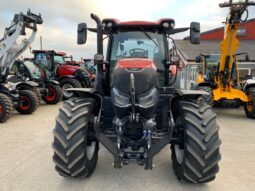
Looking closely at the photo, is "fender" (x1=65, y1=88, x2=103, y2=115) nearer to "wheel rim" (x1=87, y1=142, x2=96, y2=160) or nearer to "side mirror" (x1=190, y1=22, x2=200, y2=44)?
"wheel rim" (x1=87, y1=142, x2=96, y2=160)

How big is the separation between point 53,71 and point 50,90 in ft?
5.60

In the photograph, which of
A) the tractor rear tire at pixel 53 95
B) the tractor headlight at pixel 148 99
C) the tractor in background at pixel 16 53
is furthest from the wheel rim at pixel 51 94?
the tractor headlight at pixel 148 99

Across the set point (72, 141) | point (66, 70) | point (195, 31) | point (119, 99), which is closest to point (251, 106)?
point (195, 31)

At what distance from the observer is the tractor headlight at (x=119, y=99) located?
3.28 metres

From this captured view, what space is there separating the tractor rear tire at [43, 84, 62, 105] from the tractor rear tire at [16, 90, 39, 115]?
88.2 inches

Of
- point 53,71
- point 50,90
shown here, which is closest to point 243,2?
point 50,90

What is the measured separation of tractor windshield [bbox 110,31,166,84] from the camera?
4.12m

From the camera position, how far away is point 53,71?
1225cm

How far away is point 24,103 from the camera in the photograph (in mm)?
8492

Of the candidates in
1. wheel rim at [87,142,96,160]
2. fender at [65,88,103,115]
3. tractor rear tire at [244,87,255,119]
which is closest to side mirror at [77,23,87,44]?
fender at [65,88,103,115]

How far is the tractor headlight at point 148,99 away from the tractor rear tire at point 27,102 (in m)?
5.91

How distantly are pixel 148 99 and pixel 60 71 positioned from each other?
10.5m

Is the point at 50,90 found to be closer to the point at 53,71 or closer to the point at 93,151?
the point at 53,71

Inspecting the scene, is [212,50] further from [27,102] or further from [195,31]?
[195,31]
